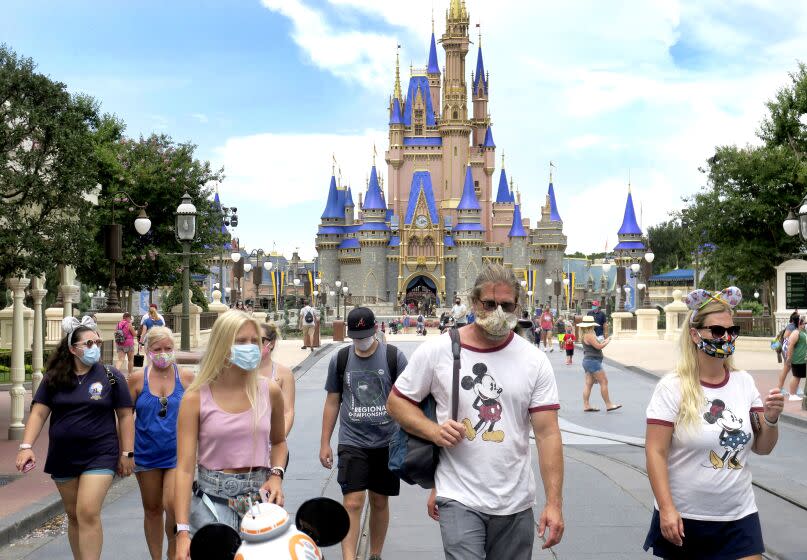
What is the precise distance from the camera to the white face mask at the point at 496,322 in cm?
426

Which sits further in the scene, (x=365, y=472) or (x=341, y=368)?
(x=341, y=368)

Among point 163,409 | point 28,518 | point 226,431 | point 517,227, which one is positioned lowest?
point 28,518

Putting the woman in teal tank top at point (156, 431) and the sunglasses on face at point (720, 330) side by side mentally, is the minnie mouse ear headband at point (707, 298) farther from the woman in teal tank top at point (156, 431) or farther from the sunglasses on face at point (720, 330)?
the woman in teal tank top at point (156, 431)

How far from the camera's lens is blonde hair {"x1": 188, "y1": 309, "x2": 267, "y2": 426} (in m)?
4.43

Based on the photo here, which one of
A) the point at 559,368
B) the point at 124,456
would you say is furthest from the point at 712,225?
the point at 124,456

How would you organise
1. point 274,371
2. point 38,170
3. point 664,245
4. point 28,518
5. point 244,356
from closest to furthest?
1. point 244,356
2. point 274,371
3. point 28,518
4. point 38,170
5. point 664,245

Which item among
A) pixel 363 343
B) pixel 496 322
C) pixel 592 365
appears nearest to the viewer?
pixel 496 322

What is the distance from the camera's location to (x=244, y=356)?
4406 millimetres

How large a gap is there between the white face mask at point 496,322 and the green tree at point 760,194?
1316 inches

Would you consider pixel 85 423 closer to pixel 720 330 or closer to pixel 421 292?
pixel 720 330

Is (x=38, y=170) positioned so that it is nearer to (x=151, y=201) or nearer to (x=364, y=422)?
(x=364, y=422)

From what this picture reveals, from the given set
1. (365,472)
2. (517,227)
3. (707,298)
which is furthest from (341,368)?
(517,227)

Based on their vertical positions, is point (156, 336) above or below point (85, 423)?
above

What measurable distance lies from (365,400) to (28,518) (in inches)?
131
